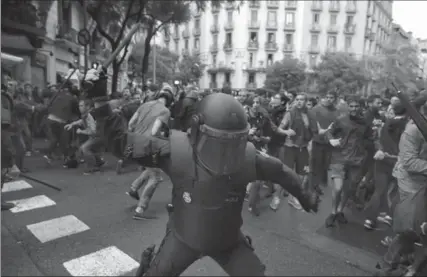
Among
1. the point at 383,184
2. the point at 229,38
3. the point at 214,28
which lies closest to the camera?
the point at 383,184

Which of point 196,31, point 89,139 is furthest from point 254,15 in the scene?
point 89,139

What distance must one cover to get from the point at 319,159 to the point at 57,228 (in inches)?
156

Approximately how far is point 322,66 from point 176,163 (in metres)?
40.7

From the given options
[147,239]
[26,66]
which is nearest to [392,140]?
[147,239]

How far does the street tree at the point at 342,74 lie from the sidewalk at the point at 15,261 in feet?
122

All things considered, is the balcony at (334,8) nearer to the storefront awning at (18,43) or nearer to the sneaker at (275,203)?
the storefront awning at (18,43)

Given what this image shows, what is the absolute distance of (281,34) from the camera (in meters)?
48.4

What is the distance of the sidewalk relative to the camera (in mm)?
3130

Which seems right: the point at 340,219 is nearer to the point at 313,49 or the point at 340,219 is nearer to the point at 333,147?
the point at 333,147

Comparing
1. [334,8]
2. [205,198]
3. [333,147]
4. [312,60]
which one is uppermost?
[334,8]

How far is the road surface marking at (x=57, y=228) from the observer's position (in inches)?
156

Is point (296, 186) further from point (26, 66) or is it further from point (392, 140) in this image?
point (26, 66)

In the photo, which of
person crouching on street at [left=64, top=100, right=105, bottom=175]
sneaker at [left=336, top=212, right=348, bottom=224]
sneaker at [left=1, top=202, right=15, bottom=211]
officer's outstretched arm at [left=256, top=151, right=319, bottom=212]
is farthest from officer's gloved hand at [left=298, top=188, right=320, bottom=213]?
person crouching on street at [left=64, top=100, right=105, bottom=175]

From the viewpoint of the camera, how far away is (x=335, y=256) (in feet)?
11.8
